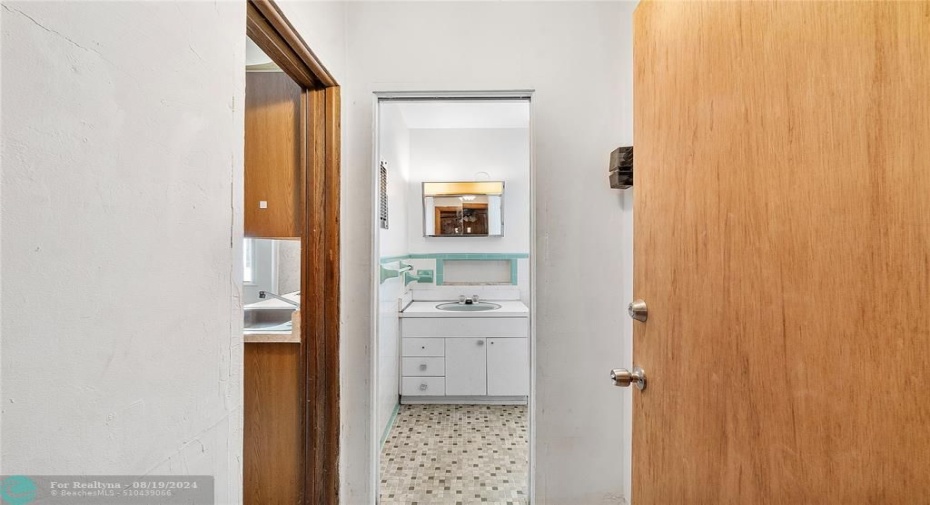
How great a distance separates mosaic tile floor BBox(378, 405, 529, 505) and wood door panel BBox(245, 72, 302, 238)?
1.42m

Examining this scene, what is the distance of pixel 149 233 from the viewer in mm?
593

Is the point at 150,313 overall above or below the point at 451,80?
below

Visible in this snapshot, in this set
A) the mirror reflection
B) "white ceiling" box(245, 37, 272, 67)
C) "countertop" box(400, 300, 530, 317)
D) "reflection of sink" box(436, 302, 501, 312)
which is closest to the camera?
"white ceiling" box(245, 37, 272, 67)

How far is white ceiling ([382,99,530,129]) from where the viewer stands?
117 inches

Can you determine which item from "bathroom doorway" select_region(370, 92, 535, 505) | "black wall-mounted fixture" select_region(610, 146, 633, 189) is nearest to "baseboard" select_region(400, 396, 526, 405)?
"bathroom doorway" select_region(370, 92, 535, 505)

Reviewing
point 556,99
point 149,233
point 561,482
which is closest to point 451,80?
point 556,99

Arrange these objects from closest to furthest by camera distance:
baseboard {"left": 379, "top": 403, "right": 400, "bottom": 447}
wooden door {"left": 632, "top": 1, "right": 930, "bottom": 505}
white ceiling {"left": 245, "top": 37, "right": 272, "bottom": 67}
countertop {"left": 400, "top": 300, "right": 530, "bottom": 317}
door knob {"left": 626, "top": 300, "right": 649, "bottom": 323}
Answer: wooden door {"left": 632, "top": 1, "right": 930, "bottom": 505}
door knob {"left": 626, "top": 300, "right": 649, "bottom": 323}
white ceiling {"left": 245, "top": 37, "right": 272, "bottom": 67}
baseboard {"left": 379, "top": 403, "right": 400, "bottom": 447}
countertop {"left": 400, "top": 300, "right": 530, "bottom": 317}

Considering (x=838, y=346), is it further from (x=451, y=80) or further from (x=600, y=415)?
(x=451, y=80)

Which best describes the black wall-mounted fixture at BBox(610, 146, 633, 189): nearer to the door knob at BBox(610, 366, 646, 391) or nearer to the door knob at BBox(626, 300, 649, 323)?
the door knob at BBox(626, 300, 649, 323)

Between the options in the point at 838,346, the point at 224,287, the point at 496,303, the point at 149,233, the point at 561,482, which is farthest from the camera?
the point at 496,303

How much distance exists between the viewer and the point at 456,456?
2.22 meters

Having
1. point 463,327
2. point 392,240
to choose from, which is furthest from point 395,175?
point 463,327

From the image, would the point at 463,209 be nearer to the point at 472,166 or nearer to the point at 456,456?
the point at 472,166

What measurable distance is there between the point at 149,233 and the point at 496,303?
291 centimetres
